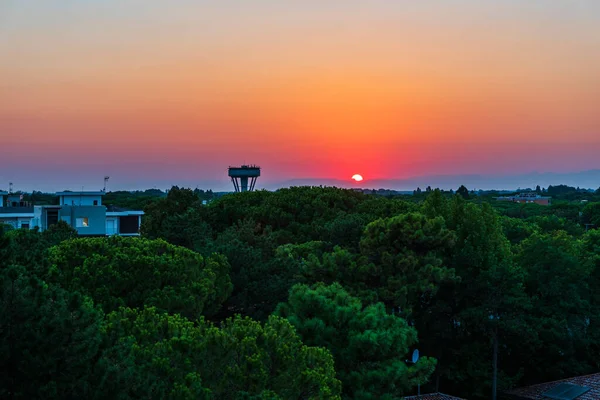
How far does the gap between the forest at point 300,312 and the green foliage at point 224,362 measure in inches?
1.2

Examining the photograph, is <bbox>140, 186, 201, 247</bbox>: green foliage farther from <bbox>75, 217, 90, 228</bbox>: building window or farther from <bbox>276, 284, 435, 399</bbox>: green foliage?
<bbox>276, 284, 435, 399</bbox>: green foliage

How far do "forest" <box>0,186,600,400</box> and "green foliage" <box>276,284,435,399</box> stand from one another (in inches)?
1.7

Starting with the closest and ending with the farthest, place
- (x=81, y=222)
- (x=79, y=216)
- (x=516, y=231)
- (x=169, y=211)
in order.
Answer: (x=169, y=211), (x=516, y=231), (x=79, y=216), (x=81, y=222)

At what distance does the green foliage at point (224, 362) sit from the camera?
36.7ft

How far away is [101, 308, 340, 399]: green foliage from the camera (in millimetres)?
11185

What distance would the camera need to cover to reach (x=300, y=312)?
17703 mm

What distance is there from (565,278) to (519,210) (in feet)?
221

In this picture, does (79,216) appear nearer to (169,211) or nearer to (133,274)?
(169,211)

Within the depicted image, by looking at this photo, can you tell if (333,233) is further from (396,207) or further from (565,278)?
(396,207)

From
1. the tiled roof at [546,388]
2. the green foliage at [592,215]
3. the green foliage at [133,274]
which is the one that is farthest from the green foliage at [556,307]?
the green foliage at [592,215]

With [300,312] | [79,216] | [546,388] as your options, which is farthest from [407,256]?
[79,216]

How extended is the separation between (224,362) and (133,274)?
8.45 metres

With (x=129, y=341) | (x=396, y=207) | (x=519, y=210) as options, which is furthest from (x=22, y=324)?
(x=519, y=210)

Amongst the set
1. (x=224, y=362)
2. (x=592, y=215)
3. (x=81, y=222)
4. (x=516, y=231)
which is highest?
(x=592, y=215)
